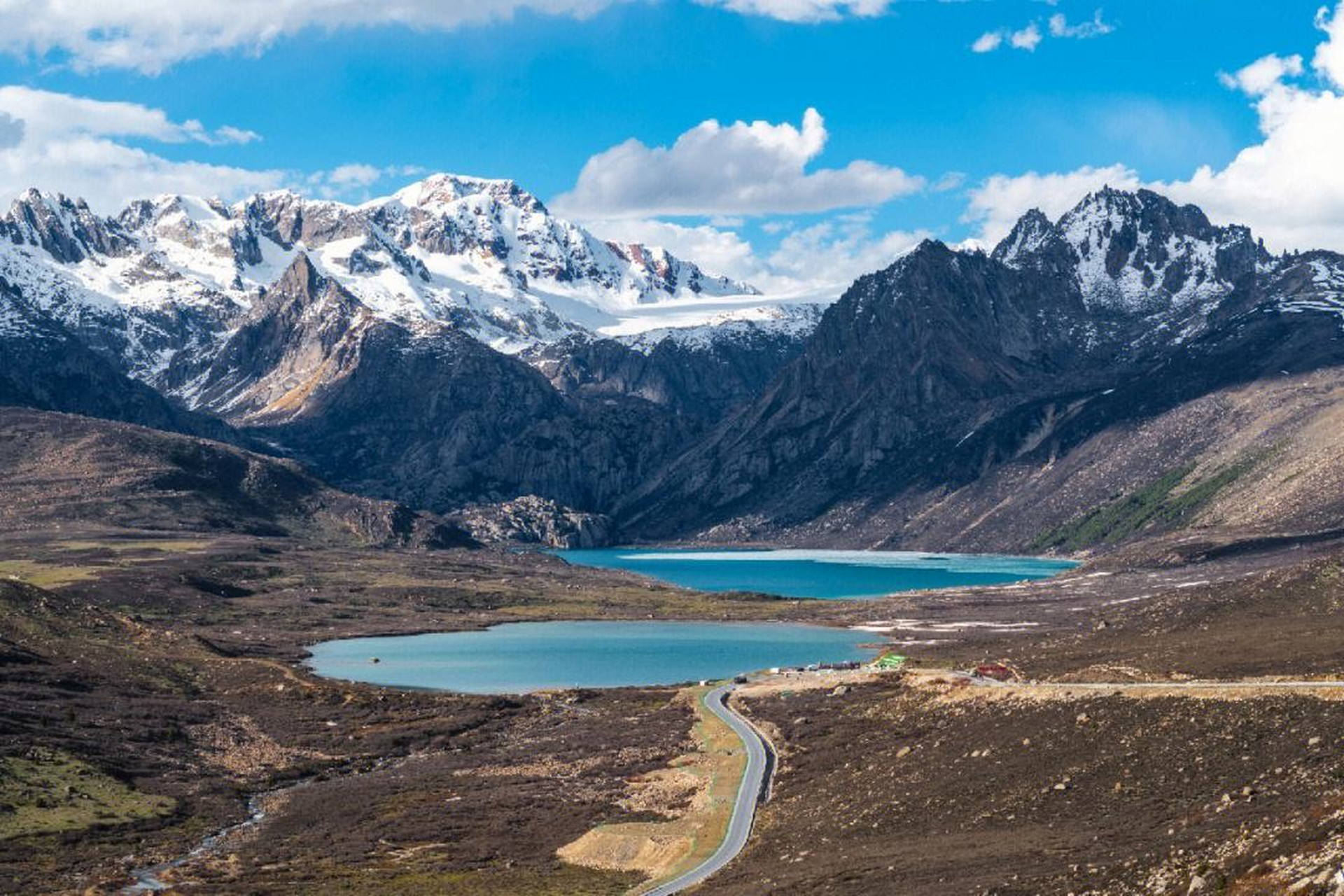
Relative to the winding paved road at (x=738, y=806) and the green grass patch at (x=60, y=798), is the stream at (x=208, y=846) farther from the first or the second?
the winding paved road at (x=738, y=806)

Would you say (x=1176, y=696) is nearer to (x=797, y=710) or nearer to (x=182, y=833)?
(x=797, y=710)

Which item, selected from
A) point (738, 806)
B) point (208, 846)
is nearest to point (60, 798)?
point (208, 846)

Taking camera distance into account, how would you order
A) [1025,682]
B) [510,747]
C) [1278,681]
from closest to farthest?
[1278,681] < [1025,682] < [510,747]

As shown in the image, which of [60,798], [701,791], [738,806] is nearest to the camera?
[738,806]

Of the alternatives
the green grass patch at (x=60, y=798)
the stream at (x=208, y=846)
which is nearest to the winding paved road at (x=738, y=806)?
the stream at (x=208, y=846)

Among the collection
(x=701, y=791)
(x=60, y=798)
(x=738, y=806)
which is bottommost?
(x=60, y=798)

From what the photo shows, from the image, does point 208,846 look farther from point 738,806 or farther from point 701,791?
point 738,806

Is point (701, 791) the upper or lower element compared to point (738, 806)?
lower

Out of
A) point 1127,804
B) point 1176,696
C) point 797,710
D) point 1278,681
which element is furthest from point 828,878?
point 797,710
